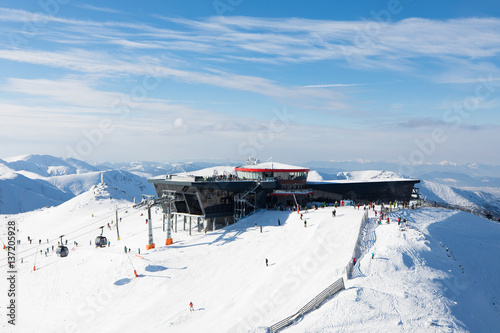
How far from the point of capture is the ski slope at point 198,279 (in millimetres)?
31547

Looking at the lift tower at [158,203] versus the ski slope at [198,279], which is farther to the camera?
the lift tower at [158,203]

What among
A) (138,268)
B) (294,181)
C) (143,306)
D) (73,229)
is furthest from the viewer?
(73,229)

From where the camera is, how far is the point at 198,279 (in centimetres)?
4009

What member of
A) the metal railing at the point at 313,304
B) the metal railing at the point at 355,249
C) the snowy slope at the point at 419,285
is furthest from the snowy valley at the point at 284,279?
the metal railing at the point at 313,304

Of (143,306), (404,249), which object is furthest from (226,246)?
(404,249)

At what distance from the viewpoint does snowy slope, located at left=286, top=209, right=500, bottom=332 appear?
84.5 ft

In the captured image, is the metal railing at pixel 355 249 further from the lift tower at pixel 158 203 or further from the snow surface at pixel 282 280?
the lift tower at pixel 158 203

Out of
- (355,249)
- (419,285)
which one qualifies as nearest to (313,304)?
(419,285)

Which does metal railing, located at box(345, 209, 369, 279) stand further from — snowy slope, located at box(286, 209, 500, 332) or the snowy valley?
snowy slope, located at box(286, 209, 500, 332)

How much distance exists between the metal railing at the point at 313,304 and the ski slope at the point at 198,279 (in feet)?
4.24

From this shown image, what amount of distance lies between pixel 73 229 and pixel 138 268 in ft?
165

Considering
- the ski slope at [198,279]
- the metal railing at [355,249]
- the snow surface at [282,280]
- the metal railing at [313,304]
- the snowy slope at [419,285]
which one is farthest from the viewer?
the metal railing at [355,249]

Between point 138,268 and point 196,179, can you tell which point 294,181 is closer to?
point 196,179

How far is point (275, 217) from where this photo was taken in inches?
2242
